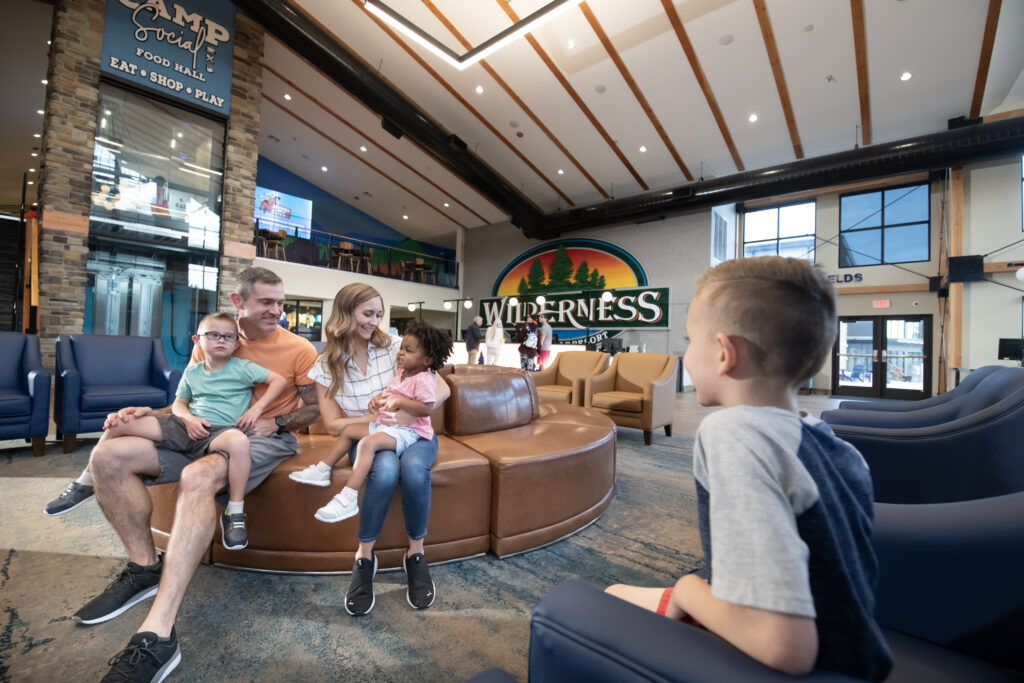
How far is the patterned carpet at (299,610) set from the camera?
1.35m

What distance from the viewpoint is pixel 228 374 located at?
6.28 ft

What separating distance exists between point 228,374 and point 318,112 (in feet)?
36.6

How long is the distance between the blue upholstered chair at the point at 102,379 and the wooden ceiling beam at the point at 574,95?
21.0 feet

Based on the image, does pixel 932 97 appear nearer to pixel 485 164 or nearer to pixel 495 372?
pixel 485 164

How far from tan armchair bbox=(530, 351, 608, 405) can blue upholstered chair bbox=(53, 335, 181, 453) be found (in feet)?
13.2

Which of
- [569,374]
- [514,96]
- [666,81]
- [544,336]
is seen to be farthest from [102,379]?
[666,81]

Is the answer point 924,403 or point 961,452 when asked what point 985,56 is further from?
point 961,452

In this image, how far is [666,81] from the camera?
781 cm

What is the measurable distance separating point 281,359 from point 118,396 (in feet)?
9.22

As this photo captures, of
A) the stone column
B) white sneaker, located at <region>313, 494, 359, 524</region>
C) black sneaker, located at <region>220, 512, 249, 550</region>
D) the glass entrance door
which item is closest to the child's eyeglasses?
black sneaker, located at <region>220, 512, 249, 550</region>

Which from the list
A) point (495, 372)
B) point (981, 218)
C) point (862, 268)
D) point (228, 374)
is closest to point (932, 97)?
point (981, 218)

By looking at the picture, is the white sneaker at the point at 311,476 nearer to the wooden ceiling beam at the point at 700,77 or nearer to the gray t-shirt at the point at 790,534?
the gray t-shirt at the point at 790,534

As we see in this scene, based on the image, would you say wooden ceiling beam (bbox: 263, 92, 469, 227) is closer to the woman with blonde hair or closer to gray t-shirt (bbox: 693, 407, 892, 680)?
the woman with blonde hair

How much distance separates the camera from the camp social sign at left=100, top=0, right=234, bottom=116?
5.90 meters
